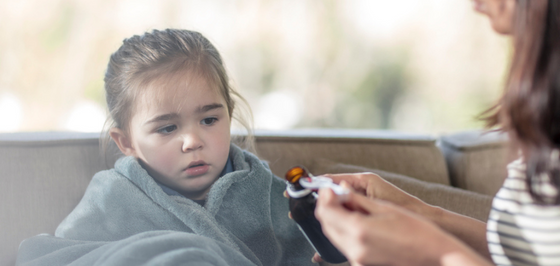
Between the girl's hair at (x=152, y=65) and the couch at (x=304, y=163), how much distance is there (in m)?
0.17

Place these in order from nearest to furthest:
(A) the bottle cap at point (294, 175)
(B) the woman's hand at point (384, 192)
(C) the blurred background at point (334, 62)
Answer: (A) the bottle cap at point (294, 175), (B) the woman's hand at point (384, 192), (C) the blurred background at point (334, 62)

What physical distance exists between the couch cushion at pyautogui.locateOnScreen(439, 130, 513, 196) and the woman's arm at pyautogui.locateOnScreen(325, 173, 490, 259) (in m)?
0.68

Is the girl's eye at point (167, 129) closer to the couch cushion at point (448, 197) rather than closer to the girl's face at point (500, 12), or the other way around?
the couch cushion at point (448, 197)

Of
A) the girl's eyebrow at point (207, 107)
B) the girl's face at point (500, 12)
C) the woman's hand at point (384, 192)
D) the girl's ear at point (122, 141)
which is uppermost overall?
the girl's face at point (500, 12)

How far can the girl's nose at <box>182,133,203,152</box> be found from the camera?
950 millimetres

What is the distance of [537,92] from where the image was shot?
1.84 ft

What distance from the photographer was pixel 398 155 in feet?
4.75

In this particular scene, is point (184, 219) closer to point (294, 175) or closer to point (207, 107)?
point (207, 107)

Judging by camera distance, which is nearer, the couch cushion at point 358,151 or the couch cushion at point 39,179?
the couch cushion at point 39,179

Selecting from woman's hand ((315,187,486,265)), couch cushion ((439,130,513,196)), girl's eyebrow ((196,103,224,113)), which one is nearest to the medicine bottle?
woman's hand ((315,187,486,265))

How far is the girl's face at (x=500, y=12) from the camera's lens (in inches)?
23.1

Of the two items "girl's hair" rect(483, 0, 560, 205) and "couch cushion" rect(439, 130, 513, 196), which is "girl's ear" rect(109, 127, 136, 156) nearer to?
"girl's hair" rect(483, 0, 560, 205)

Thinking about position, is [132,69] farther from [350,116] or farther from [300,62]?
[350,116]

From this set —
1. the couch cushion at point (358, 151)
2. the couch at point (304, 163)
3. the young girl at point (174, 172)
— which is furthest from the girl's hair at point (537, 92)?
the couch cushion at point (358, 151)
